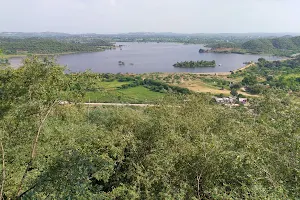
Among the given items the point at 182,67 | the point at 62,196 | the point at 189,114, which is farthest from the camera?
the point at 182,67

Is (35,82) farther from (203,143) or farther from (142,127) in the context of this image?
(203,143)

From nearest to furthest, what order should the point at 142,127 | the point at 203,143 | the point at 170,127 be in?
the point at 203,143 < the point at 170,127 < the point at 142,127

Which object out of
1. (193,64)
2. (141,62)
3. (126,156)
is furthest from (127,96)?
(141,62)

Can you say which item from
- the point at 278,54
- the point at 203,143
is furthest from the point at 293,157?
the point at 278,54

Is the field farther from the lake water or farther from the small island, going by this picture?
the small island

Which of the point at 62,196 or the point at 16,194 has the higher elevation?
the point at 62,196

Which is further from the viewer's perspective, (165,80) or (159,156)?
(165,80)

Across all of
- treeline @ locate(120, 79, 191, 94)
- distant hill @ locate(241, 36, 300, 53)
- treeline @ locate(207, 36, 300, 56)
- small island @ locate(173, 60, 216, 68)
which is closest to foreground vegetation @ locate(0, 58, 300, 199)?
treeline @ locate(120, 79, 191, 94)
